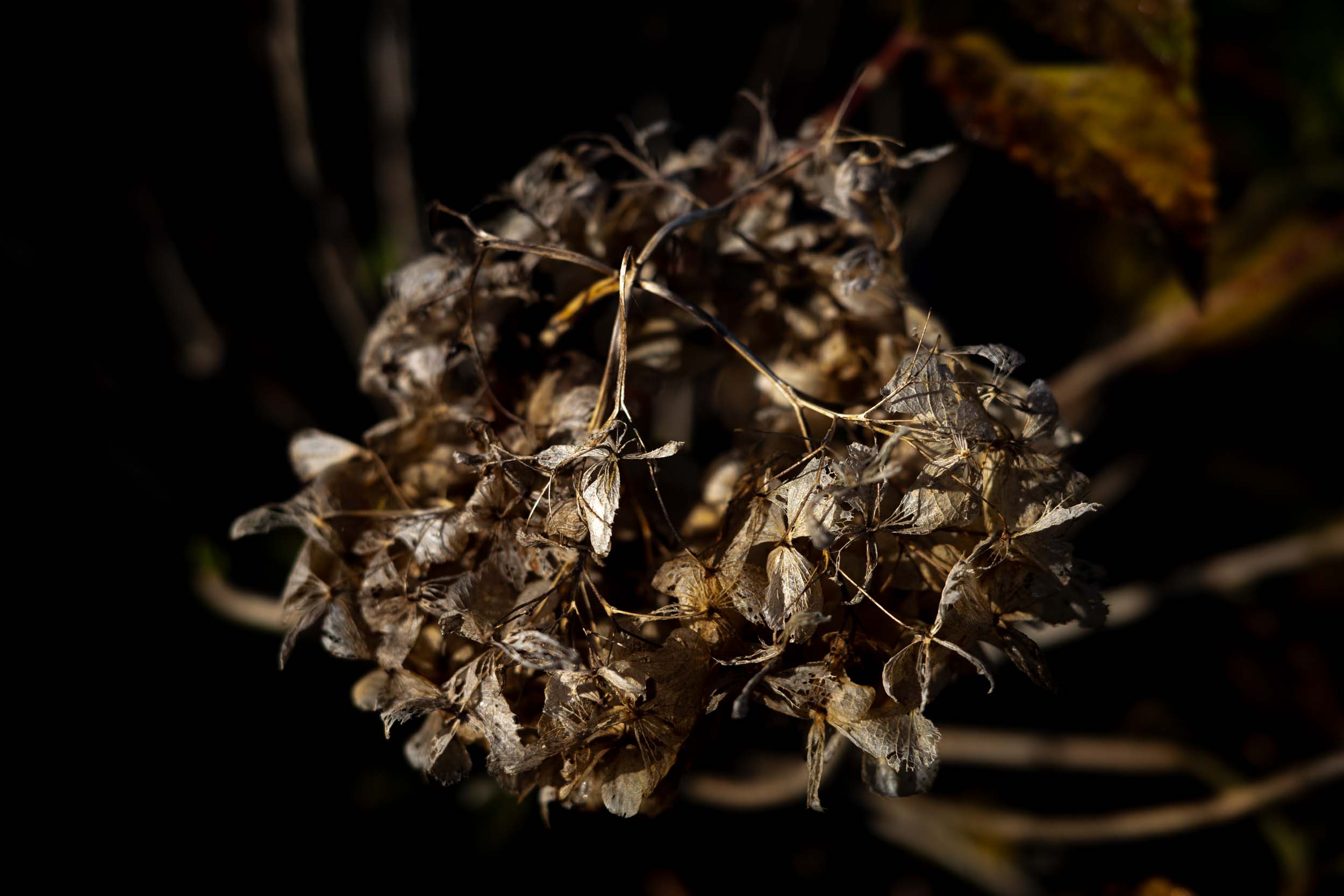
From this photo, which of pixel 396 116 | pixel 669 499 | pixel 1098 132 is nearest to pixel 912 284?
pixel 1098 132

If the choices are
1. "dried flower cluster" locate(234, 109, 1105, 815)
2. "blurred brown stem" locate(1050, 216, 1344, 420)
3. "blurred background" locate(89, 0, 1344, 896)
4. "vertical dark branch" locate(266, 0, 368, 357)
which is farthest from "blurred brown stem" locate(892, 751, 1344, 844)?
"vertical dark branch" locate(266, 0, 368, 357)

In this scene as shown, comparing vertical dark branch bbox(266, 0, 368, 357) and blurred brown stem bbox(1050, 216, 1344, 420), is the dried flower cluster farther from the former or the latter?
blurred brown stem bbox(1050, 216, 1344, 420)

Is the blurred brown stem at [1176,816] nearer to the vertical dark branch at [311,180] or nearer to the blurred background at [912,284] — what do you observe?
the blurred background at [912,284]

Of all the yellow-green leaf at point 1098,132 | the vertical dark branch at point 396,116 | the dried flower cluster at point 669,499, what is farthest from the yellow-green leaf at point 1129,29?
the vertical dark branch at point 396,116

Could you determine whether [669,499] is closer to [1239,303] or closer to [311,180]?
[311,180]

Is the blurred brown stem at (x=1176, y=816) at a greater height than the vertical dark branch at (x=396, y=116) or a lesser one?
lesser

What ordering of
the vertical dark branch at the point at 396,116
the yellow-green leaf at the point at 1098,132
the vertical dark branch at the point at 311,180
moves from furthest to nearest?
the vertical dark branch at the point at 396,116, the vertical dark branch at the point at 311,180, the yellow-green leaf at the point at 1098,132
